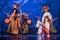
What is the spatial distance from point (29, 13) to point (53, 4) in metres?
0.53

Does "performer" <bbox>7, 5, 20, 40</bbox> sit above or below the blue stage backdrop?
below

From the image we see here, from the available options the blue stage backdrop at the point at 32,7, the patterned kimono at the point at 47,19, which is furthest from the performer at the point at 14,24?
the patterned kimono at the point at 47,19

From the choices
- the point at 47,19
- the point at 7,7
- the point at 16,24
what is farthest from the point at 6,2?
the point at 47,19

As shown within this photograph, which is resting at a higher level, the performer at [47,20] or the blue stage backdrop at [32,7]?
the blue stage backdrop at [32,7]

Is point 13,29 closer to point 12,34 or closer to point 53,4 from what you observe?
point 12,34

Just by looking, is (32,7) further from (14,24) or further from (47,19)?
(14,24)

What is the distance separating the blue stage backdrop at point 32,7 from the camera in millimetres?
5852

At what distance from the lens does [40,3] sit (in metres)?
5.85

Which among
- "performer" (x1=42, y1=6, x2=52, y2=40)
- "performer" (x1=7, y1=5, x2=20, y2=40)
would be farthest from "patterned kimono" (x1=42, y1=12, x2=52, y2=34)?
"performer" (x1=7, y1=5, x2=20, y2=40)

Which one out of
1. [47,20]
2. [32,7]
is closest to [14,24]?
[32,7]

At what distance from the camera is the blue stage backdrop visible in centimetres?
585

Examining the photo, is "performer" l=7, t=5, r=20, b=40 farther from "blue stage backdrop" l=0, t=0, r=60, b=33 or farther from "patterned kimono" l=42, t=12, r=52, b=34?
"patterned kimono" l=42, t=12, r=52, b=34

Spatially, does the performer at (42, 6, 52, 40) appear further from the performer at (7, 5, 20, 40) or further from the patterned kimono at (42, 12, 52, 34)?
the performer at (7, 5, 20, 40)

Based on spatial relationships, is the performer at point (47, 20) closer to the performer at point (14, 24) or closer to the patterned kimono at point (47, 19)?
the patterned kimono at point (47, 19)
